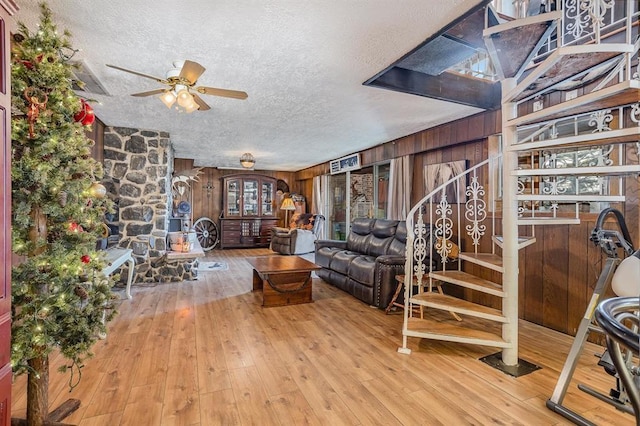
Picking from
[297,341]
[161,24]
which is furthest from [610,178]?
[161,24]

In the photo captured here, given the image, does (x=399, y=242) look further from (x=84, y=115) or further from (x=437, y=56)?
(x=84, y=115)

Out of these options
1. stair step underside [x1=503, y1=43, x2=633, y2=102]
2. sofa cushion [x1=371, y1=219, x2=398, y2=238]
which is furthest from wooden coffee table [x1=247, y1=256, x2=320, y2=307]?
stair step underside [x1=503, y1=43, x2=633, y2=102]

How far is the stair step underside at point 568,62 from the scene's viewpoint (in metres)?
1.61

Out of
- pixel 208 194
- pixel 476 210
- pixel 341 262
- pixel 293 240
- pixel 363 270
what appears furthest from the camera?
pixel 208 194

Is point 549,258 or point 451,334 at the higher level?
point 549,258

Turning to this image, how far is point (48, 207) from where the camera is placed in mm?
1607

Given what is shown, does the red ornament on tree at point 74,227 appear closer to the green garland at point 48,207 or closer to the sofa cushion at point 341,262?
the green garland at point 48,207

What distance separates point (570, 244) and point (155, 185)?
5380 mm

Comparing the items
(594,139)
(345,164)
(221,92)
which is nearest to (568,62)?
(594,139)

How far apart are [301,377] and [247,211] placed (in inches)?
280

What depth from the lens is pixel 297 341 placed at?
9.18ft

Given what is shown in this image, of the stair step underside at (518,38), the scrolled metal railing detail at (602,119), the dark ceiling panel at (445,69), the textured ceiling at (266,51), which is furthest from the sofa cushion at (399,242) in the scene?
the stair step underside at (518,38)

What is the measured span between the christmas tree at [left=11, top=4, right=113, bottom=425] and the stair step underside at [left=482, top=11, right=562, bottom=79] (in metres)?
2.46

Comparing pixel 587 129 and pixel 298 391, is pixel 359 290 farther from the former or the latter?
pixel 587 129
